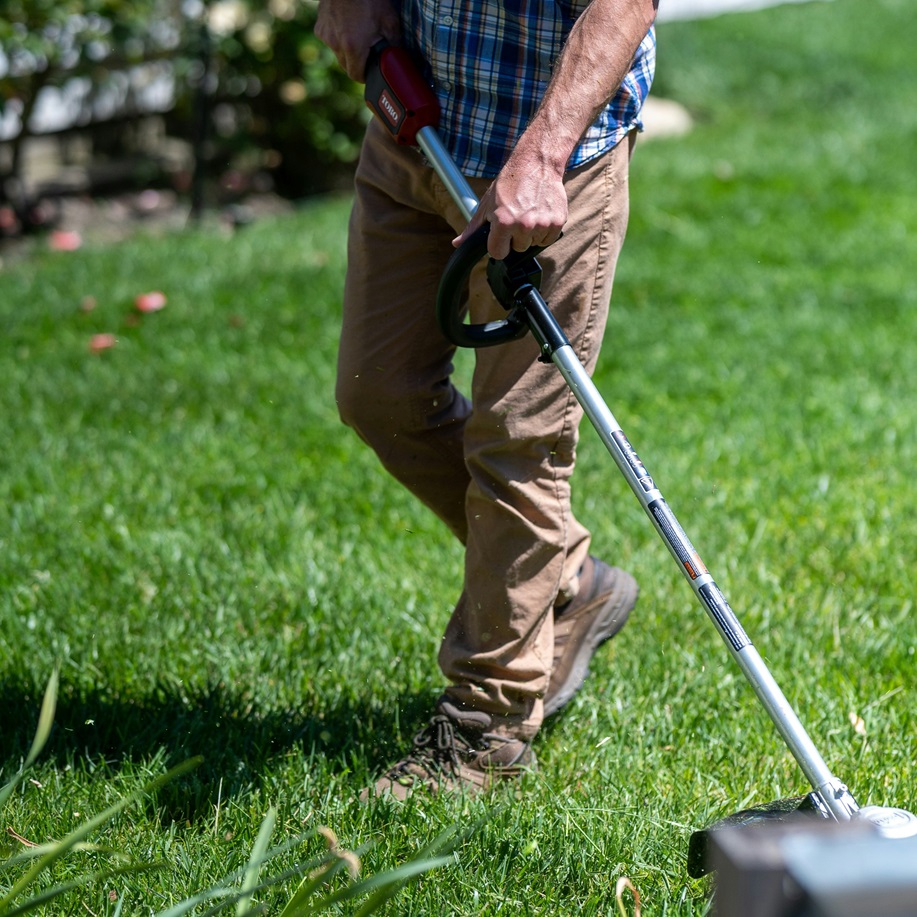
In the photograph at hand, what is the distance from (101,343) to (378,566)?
2.32 metres

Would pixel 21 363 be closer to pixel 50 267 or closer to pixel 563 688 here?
pixel 50 267

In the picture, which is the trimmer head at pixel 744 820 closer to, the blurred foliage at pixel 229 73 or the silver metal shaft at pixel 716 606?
the silver metal shaft at pixel 716 606

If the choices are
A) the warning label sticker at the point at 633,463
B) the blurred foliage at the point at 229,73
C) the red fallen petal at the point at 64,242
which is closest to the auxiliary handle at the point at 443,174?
the warning label sticker at the point at 633,463

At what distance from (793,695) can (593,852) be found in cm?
81

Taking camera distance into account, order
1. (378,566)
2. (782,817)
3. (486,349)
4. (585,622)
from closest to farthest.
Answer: (782,817) < (486,349) < (585,622) < (378,566)

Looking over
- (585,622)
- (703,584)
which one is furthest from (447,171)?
(585,622)

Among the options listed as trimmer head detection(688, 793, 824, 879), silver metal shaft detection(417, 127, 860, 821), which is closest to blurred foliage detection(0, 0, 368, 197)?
silver metal shaft detection(417, 127, 860, 821)

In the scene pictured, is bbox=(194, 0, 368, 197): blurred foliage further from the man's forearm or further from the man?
the man's forearm

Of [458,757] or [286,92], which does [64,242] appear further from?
[458,757]

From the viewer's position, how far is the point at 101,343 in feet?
17.2

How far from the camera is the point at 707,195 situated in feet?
25.1

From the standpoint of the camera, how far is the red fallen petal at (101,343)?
17.1 ft

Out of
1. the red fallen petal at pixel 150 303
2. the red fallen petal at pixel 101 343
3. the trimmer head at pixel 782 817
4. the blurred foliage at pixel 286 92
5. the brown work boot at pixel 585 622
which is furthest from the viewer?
the blurred foliage at pixel 286 92

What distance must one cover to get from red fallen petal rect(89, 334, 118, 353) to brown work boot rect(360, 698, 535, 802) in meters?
3.18
